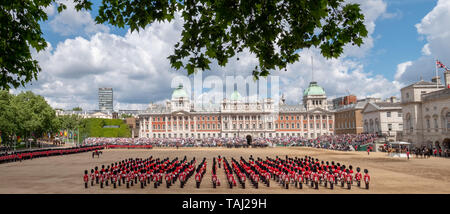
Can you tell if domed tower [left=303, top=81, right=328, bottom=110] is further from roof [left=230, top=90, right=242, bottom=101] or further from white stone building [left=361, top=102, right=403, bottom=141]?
white stone building [left=361, top=102, right=403, bottom=141]

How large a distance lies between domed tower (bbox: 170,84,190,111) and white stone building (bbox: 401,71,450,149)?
197ft

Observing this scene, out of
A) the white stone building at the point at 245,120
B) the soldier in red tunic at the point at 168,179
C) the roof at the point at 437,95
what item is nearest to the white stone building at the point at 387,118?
the roof at the point at 437,95

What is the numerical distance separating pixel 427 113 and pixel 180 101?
216ft

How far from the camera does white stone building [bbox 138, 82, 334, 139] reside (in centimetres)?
8788

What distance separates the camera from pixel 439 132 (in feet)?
132

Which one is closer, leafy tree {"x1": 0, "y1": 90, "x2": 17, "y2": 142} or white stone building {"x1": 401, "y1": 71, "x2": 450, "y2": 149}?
white stone building {"x1": 401, "y1": 71, "x2": 450, "y2": 149}

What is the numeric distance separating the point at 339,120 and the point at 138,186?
75.4 metres

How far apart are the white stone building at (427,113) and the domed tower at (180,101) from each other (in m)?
60.0

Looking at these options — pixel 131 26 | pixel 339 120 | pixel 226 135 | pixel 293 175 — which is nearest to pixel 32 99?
pixel 226 135

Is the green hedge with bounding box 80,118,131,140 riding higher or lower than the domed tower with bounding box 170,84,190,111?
lower

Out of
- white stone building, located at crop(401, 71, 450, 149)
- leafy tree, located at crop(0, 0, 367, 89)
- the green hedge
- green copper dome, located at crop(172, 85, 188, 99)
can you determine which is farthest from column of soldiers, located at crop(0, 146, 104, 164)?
white stone building, located at crop(401, 71, 450, 149)

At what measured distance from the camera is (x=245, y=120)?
8888cm

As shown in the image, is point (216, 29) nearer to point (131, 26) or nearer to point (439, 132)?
point (131, 26)

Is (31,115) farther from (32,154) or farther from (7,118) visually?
(32,154)
